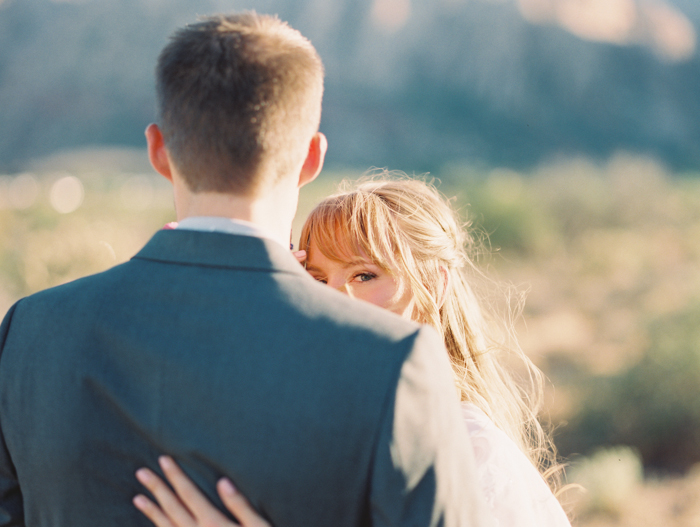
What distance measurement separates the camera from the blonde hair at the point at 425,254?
7.29ft

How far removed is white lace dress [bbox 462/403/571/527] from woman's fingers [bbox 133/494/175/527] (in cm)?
98

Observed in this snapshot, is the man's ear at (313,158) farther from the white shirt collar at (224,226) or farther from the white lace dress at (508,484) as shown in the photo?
the white lace dress at (508,484)

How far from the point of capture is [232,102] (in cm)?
102

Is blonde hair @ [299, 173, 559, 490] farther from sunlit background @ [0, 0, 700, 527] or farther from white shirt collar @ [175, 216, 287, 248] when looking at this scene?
sunlit background @ [0, 0, 700, 527]

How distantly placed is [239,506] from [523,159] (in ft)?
71.3

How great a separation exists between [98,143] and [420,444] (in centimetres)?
2241

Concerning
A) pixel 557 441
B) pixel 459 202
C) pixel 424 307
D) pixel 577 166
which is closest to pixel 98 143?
pixel 459 202

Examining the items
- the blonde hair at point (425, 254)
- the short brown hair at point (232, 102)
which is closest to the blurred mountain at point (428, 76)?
the blonde hair at point (425, 254)

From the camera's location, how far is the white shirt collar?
3.40ft

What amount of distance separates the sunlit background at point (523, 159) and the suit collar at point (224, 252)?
3.78 metres

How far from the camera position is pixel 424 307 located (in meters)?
2.27

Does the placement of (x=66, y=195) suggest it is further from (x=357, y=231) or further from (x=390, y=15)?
(x=390, y=15)

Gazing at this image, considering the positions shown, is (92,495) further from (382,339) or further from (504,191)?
(504,191)

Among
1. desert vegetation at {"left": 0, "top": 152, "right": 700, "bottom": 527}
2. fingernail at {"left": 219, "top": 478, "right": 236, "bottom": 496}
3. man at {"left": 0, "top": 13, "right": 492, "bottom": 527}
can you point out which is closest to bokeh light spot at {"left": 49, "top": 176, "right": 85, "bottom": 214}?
desert vegetation at {"left": 0, "top": 152, "right": 700, "bottom": 527}
